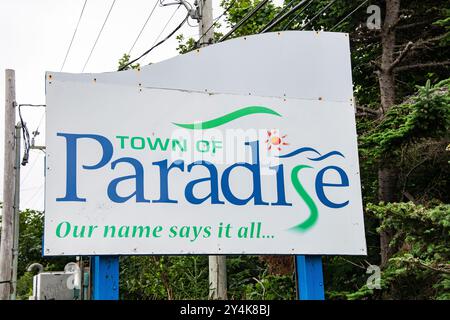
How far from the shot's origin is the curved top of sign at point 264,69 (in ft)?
16.6

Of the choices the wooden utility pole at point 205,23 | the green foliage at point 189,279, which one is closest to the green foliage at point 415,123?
the green foliage at point 189,279

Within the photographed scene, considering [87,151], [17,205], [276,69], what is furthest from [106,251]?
[17,205]

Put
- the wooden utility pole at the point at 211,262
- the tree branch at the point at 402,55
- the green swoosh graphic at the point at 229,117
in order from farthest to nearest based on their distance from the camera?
the tree branch at the point at 402,55
the wooden utility pole at the point at 211,262
the green swoosh graphic at the point at 229,117

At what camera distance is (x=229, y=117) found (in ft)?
16.7

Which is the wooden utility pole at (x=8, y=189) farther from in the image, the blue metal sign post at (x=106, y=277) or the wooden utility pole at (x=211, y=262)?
A: the blue metal sign post at (x=106, y=277)

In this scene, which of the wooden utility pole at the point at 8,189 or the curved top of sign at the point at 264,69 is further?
the wooden utility pole at the point at 8,189

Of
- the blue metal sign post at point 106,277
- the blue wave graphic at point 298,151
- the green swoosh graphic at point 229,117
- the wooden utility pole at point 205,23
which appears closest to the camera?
the blue metal sign post at point 106,277

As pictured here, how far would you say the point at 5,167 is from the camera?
1320 cm

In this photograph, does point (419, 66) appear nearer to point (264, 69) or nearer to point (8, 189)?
point (264, 69)

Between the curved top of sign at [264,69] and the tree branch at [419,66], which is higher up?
the tree branch at [419,66]

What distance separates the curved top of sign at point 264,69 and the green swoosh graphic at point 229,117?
0.14 m

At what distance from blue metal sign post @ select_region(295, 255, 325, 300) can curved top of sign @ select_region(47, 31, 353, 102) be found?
54.0 inches

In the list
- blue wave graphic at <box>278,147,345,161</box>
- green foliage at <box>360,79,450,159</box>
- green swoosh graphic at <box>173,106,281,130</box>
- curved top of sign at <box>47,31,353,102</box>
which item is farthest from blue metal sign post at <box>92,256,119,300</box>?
green foliage at <box>360,79,450,159</box>

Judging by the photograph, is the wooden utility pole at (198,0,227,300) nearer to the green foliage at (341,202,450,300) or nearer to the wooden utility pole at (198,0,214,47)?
the wooden utility pole at (198,0,214,47)
